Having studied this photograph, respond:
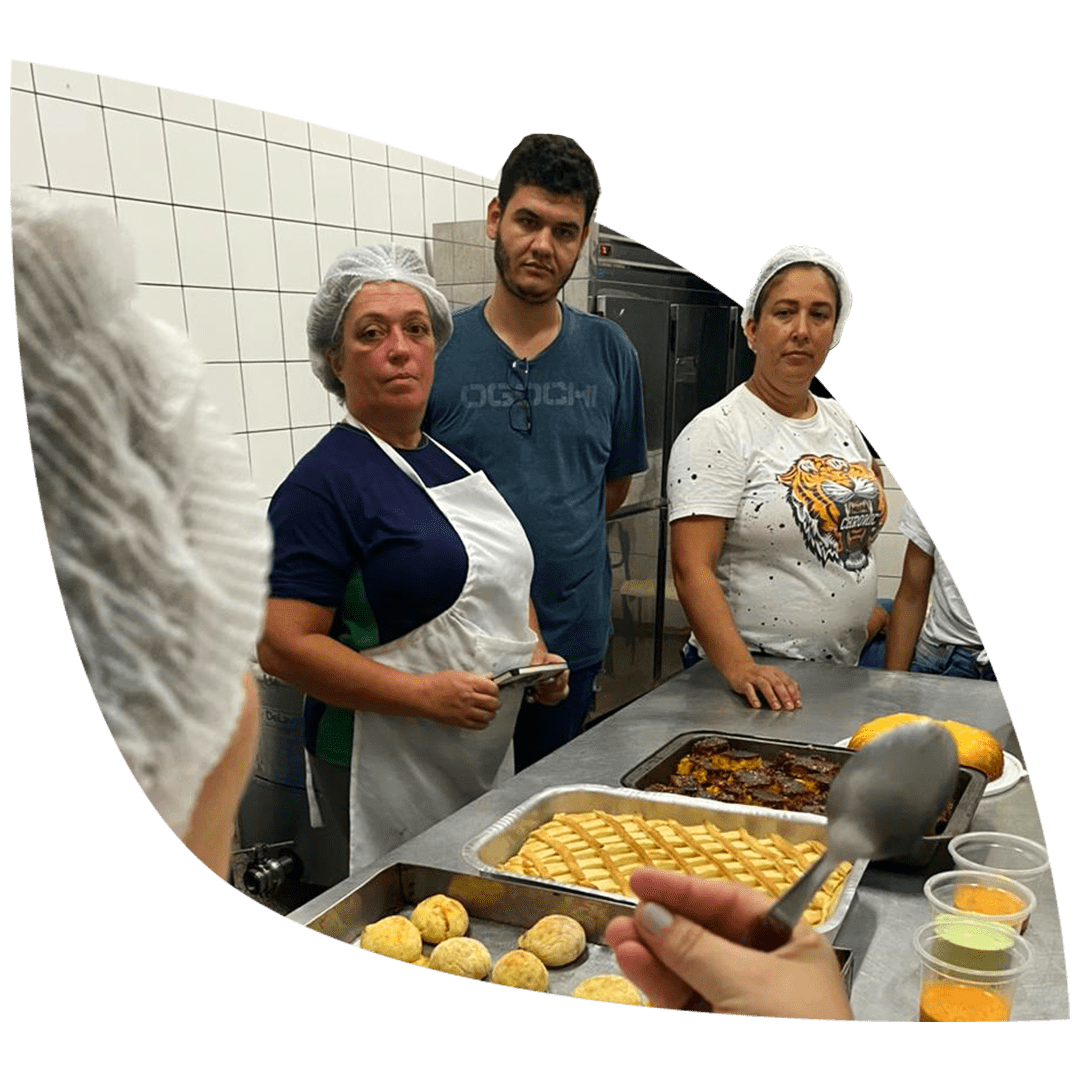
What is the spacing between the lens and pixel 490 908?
3.22 feet

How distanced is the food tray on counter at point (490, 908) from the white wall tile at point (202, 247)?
57 centimetres

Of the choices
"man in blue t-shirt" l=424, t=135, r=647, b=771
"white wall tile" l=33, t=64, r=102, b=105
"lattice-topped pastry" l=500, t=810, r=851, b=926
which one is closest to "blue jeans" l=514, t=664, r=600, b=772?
"man in blue t-shirt" l=424, t=135, r=647, b=771

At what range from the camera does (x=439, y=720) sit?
3.40ft

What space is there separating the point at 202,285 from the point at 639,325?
49 centimetres

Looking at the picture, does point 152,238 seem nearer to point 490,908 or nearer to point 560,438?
point 560,438

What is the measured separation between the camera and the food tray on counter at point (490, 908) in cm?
93

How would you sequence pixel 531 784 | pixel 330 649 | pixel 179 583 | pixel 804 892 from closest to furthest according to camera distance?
pixel 804 892, pixel 179 583, pixel 330 649, pixel 531 784

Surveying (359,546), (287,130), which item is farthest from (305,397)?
(287,130)

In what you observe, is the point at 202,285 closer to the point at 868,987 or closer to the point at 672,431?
the point at 672,431

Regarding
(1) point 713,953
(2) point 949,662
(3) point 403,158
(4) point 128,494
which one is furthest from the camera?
(2) point 949,662

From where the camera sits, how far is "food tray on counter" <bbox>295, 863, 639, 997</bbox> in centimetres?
93

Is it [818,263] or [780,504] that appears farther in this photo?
[780,504]

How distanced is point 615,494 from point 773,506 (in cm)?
20

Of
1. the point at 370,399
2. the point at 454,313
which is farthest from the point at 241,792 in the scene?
the point at 454,313
